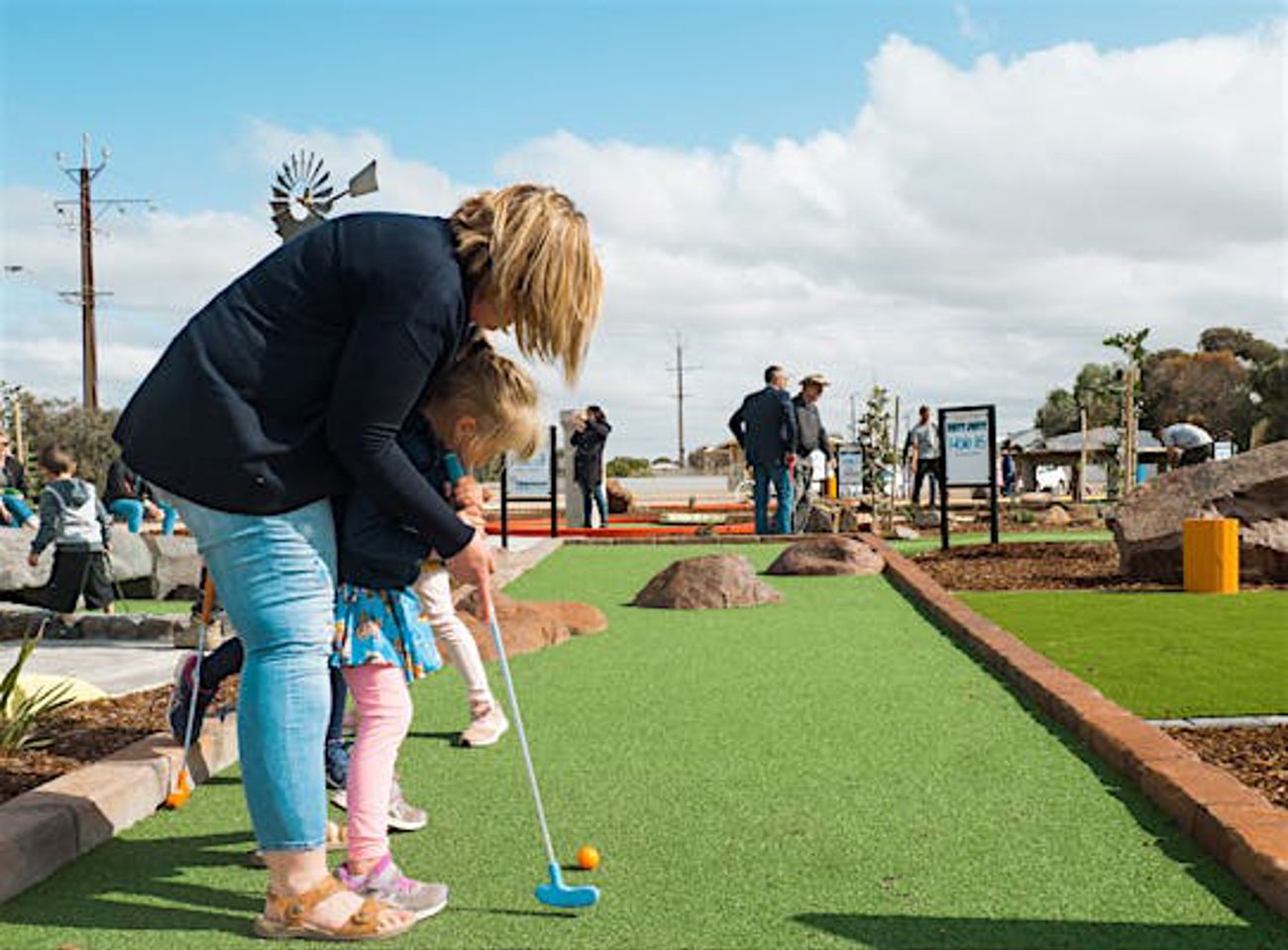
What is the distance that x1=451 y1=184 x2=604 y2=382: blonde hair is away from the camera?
2.70 m

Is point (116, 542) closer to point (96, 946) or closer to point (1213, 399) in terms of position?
point (96, 946)

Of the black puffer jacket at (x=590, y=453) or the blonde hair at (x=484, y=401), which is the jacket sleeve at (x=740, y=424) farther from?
the blonde hair at (x=484, y=401)

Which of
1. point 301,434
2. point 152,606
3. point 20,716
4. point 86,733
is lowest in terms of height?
point 152,606

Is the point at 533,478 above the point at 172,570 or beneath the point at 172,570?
above

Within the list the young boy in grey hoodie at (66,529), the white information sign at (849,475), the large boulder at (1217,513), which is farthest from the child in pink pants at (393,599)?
the white information sign at (849,475)

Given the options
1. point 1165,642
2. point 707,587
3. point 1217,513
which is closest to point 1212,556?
point 1217,513

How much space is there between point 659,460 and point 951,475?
47376 millimetres

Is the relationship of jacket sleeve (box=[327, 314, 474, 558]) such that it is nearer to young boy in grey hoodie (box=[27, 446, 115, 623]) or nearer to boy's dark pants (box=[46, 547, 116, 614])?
young boy in grey hoodie (box=[27, 446, 115, 623])

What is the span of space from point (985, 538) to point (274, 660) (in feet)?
46.9

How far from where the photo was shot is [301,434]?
2.70m

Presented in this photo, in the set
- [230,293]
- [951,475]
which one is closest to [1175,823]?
→ [230,293]

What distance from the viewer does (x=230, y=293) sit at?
271 centimetres

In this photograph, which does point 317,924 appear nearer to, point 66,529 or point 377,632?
point 377,632

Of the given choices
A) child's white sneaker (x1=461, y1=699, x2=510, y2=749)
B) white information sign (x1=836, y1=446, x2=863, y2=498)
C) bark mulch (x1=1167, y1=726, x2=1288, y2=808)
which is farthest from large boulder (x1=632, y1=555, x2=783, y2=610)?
white information sign (x1=836, y1=446, x2=863, y2=498)
